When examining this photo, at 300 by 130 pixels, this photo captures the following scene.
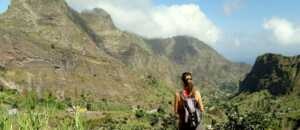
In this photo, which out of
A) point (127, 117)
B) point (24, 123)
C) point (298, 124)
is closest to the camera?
point (24, 123)

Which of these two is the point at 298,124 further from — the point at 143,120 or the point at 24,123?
the point at 24,123

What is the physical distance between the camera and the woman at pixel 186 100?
11617 millimetres

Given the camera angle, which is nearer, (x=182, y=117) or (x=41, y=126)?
(x=41, y=126)

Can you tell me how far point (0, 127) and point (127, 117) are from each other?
178442mm

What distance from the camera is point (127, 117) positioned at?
184750 mm

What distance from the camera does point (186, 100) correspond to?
1170 cm

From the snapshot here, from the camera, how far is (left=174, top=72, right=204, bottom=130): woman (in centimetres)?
1162

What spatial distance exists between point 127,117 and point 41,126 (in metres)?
179

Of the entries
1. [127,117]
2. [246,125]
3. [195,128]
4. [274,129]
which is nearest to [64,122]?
[195,128]

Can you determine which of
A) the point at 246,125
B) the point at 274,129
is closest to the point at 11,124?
the point at 246,125

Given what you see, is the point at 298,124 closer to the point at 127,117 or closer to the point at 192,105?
the point at 127,117

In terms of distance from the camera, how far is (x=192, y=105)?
38.2 ft

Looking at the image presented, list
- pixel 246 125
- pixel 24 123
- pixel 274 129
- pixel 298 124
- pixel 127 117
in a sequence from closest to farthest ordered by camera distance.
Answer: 1. pixel 24 123
2. pixel 246 125
3. pixel 274 129
4. pixel 298 124
5. pixel 127 117

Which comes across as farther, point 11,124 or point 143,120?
point 143,120
